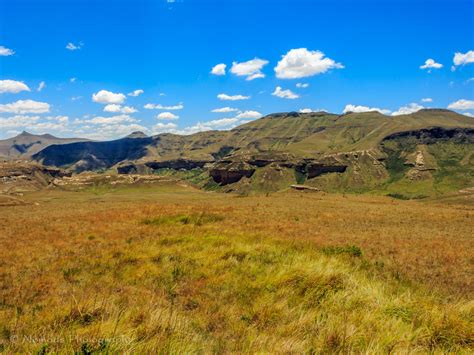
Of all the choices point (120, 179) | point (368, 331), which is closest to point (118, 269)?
point (368, 331)

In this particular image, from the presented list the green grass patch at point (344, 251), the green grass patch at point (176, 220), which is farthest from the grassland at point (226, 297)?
the green grass patch at point (176, 220)

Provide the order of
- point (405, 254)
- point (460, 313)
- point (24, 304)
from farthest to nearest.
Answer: point (405, 254) → point (24, 304) → point (460, 313)

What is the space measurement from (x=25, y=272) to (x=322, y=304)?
7.83 m

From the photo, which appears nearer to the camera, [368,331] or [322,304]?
[368,331]

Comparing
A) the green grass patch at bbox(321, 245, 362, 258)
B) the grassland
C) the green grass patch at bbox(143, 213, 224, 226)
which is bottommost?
the green grass patch at bbox(143, 213, 224, 226)

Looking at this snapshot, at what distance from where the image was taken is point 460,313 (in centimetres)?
546

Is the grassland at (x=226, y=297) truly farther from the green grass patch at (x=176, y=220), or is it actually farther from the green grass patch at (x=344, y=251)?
the green grass patch at (x=176, y=220)

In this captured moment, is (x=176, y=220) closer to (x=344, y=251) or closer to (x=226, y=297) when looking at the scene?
(x=344, y=251)

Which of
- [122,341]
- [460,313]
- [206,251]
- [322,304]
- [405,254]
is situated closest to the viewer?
[122,341]

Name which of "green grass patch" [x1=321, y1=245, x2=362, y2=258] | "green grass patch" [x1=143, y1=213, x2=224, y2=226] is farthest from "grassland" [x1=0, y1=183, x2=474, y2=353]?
"green grass patch" [x1=143, y1=213, x2=224, y2=226]

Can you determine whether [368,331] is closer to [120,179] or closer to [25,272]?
[25,272]

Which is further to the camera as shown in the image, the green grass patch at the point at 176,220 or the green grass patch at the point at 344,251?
the green grass patch at the point at 176,220

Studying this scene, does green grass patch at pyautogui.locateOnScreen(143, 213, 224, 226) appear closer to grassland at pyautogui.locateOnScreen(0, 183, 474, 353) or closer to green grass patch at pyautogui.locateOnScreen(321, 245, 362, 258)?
grassland at pyautogui.locateOnScreen(0, 183, 474, 353)

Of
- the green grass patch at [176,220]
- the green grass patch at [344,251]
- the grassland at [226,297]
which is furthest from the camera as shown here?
the green grass patch at [176,220]
